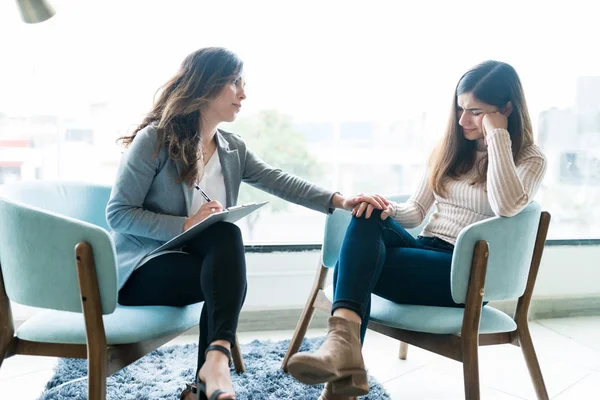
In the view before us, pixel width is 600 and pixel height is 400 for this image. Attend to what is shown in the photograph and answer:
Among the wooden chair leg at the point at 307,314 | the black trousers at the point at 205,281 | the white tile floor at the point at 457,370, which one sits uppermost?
the black trousers at the point at 205,281

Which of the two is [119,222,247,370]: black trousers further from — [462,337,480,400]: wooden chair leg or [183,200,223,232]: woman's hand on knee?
[462,337,480,400]: wooden chair leg

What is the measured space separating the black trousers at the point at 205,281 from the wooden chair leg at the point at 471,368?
611 millimetres

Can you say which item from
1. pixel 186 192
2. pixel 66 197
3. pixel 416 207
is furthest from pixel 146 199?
pixel 416 207

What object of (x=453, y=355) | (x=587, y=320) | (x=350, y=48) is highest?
(x=350, y=48)

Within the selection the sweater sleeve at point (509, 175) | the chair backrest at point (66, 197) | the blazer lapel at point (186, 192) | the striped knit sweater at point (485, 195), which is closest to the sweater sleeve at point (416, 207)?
the striped knit sweater at point (485, 195)

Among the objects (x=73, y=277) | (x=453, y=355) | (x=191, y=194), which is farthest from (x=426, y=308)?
(x=73, y=277)

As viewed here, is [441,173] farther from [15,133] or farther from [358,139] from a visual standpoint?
[15,133]

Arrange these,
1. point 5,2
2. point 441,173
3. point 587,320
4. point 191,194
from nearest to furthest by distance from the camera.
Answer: point 191,194 → point 441,173 → point 5,2 → point 587,320

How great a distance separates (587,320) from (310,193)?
5.70ft

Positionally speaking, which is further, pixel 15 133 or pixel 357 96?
pixel 357 96

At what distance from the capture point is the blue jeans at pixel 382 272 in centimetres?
159

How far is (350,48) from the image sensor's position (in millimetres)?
2682

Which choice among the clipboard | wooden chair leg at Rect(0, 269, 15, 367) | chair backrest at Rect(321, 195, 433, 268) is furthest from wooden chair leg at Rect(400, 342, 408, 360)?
wooden chair leg at Rect(0, 269, 15, 367)

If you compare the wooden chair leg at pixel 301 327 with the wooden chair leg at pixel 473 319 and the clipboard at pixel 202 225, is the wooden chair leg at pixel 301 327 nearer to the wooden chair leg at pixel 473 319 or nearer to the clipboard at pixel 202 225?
the clipboard at pixel 202 225
